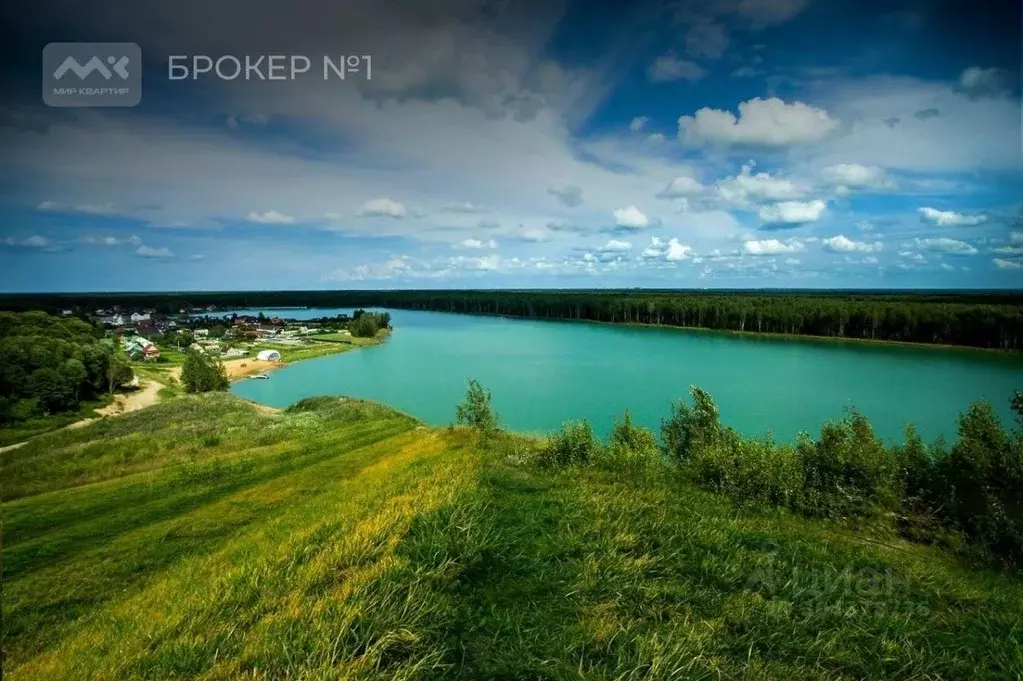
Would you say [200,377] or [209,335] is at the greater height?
[209,335]

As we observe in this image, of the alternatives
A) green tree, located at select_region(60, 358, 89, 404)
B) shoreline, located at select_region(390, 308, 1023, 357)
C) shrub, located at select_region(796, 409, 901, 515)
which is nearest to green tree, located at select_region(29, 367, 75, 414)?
green tree, located at select_region(60, 358, 89, 404)

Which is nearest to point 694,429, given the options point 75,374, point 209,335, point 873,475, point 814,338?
point 873,475

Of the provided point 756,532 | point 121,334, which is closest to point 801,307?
point 756,532

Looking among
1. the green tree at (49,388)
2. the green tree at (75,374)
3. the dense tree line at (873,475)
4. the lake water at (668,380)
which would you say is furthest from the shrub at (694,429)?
the green tree at (75,374)

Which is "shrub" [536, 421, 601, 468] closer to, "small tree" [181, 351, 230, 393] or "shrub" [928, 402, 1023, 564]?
"shrub" [928, 402, 1023, 564]

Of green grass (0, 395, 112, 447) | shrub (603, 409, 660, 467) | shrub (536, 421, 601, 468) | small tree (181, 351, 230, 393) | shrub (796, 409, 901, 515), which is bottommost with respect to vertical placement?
green grass (0, 395, 112, 447)

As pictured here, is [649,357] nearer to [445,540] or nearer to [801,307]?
[801,307]

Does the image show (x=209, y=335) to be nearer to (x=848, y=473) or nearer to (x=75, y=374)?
(x=75, y=374)
